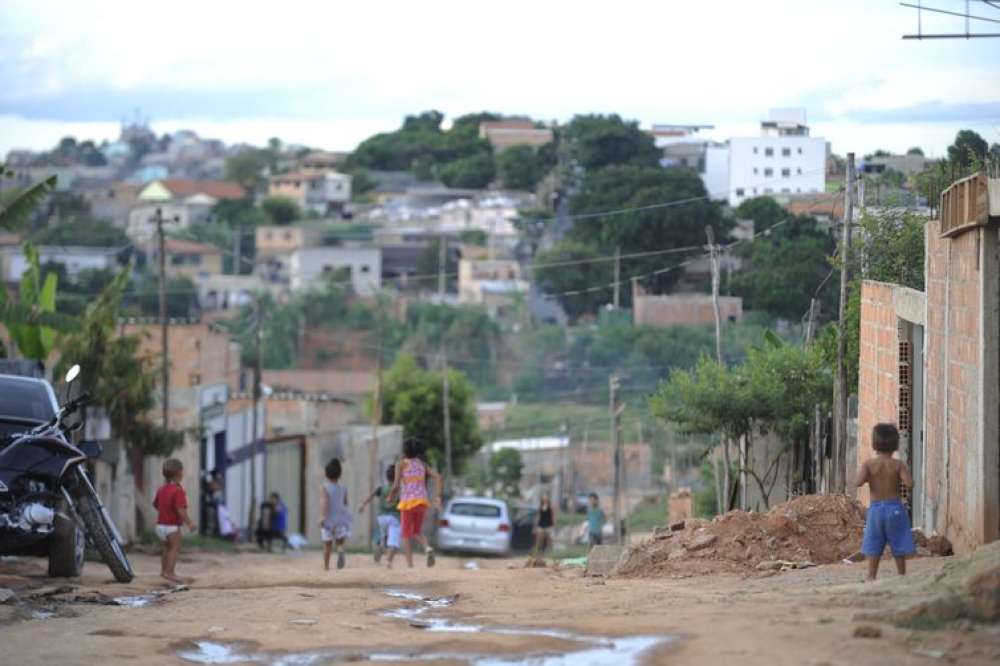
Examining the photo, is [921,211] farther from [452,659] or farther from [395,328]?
[395,328]

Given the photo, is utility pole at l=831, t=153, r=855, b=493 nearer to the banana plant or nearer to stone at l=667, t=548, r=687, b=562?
stone at l=667, t=548, r=687, b=562

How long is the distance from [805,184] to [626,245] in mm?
13716

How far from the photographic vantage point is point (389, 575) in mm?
16016

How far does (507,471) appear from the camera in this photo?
170 ft

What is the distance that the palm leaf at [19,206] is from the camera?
23.3 metres

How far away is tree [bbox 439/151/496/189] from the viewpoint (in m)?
123

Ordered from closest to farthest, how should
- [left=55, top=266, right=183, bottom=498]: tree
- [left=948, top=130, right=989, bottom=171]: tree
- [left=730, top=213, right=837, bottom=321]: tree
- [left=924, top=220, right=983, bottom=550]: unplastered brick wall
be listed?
[left=924, top=220, right=983, bottom=550]: unplastered brick wall
[left=948, top=130, right=989, bottom=171]: tree
[left=55, top=266, right=183, bottom=498]: tree
[left=730, top=213, right=837, bottom=321]: tree

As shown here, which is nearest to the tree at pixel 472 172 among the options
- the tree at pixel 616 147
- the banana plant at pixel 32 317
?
the tree at pixel 616 147

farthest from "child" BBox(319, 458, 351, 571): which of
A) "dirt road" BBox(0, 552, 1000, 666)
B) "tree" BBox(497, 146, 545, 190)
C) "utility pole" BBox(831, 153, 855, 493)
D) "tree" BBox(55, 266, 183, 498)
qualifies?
"tree" BBox(497, 146, 545, 190)

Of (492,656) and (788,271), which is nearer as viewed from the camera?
(492,656)

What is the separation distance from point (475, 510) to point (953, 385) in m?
22.9

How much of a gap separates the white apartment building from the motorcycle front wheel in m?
19.6

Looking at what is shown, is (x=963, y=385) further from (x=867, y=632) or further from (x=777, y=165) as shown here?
(x=777, y=165)

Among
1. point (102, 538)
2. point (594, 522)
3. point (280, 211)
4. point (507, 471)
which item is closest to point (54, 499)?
point (102, 538)
